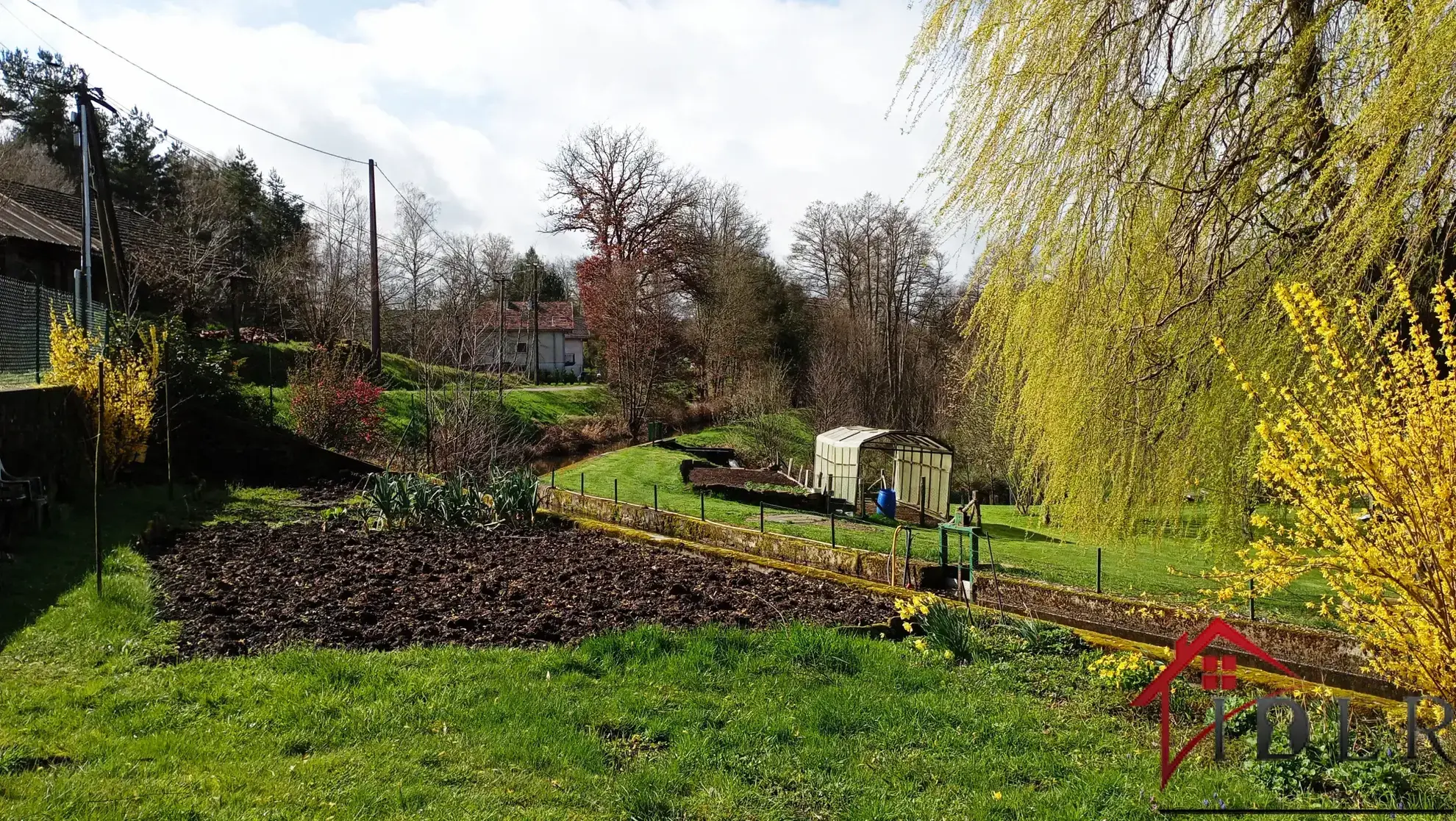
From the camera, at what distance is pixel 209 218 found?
3088 cm

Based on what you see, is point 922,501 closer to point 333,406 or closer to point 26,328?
point 333,406

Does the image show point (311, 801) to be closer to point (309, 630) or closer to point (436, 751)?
point (436, 751)

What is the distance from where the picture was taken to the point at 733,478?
20500 millimetres

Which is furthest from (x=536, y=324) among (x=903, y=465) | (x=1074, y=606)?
(x=1074, y=606)

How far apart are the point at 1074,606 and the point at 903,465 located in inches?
493

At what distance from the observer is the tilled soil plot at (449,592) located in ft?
20.6

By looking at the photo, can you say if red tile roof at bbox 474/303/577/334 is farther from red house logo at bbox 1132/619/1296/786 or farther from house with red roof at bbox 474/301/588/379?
red house logo at bbox 1132/619/1296/786

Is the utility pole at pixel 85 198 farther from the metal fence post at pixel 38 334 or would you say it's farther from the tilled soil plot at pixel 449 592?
the tilled soil plot at pixel 449 592

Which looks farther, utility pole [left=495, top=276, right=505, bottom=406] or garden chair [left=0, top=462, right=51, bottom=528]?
utility pole [left=495, top=276, right=505, bottom=406]

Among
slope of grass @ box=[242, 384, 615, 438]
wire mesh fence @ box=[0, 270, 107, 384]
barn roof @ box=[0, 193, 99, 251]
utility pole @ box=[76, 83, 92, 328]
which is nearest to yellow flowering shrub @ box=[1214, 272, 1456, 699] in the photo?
wire mesh fence @ box=[0, 270, 107, 384]

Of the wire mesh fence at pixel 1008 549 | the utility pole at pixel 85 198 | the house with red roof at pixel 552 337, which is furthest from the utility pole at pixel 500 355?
the house with red roof at pixel 552 337

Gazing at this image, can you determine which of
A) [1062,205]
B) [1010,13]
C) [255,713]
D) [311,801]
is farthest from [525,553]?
[1010,13]

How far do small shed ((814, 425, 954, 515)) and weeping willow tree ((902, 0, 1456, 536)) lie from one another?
40.2 feet

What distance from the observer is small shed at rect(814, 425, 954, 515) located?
19.2 metres
